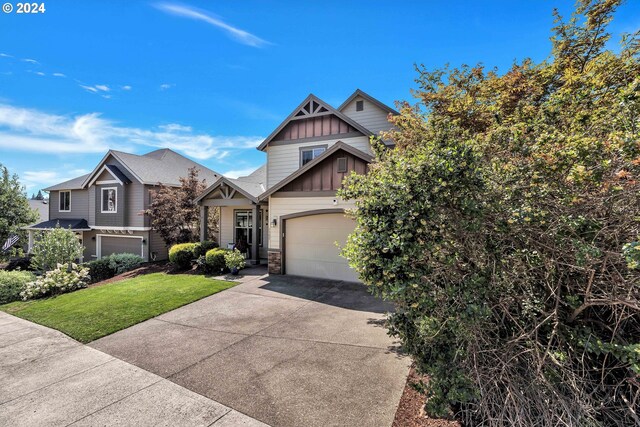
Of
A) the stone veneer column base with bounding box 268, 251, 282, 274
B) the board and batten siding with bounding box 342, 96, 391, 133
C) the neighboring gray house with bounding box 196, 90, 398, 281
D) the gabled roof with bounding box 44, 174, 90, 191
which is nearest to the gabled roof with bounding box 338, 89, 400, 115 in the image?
the neighboring gray house with bounding box 196, 90, 398, 281

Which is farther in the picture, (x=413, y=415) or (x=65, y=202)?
(x=65, y=202)

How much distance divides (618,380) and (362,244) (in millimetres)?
3057

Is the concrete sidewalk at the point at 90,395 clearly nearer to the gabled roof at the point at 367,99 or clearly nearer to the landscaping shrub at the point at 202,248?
the landscaping shrub at the point at 202,248

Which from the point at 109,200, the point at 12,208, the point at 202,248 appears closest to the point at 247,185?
the point at 202,248

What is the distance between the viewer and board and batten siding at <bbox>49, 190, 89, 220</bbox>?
20688mm

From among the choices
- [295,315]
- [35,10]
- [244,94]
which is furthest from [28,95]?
[295,315]

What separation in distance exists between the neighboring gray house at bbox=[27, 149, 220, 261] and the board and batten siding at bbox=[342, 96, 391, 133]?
497 inches

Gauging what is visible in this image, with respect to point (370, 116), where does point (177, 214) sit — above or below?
below

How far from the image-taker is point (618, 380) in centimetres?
299

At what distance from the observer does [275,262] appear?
463 inches

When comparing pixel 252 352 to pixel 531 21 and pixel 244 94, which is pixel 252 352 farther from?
pixel 244 94

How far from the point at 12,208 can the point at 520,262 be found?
106 feet

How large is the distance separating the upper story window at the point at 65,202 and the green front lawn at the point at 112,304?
1445cm

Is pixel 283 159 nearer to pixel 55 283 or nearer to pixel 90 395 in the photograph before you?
pixel 55 283
